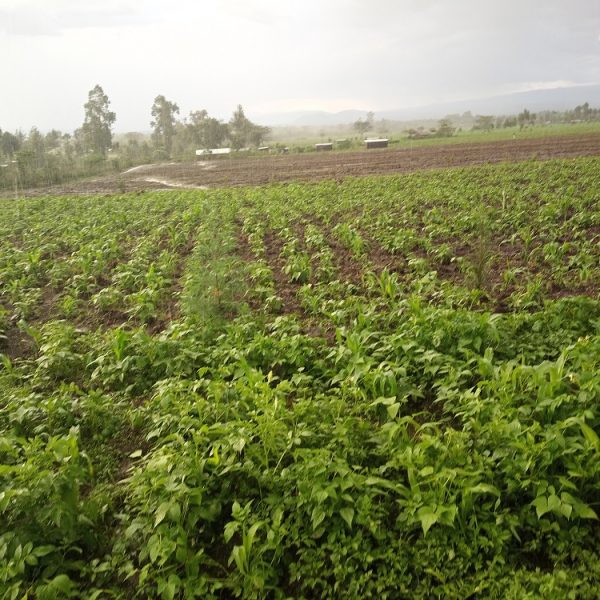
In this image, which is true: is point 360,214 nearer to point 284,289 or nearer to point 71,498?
point 284,289

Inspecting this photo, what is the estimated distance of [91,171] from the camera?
42562mm

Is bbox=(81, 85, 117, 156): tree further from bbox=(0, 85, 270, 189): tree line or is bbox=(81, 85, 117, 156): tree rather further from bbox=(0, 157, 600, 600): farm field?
bbox=(0, 157, 600, 600): farm field

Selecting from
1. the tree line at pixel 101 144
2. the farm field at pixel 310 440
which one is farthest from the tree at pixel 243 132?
the farm field at pixel 310 440

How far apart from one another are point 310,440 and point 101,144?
6599 centimetres

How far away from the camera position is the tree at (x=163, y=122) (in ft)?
242

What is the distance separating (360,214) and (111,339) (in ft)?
29.5

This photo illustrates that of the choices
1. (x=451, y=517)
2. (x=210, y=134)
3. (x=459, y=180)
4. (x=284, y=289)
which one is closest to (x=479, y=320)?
(x=451, y=517)

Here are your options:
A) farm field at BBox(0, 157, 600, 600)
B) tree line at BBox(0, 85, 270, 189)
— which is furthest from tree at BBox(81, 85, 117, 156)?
farm field at BBox(0, 157, 600, 600)

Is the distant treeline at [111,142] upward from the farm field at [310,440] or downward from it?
upward

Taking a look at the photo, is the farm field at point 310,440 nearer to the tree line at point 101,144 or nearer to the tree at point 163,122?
Result: the tree line at point 101,144

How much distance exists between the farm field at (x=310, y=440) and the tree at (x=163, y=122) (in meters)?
73.7

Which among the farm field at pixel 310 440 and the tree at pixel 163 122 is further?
the tree at pixel 163 122

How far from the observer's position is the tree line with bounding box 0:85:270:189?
35500mm

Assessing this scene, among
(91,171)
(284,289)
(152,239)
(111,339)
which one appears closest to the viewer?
(111,339)
